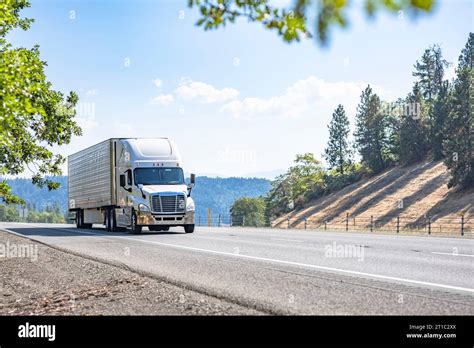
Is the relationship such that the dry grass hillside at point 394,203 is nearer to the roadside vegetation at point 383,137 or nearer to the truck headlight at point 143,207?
the roadside vegetation at point 383,137

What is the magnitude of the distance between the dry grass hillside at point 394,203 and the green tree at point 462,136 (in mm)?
1986

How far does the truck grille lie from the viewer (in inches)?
A: 994

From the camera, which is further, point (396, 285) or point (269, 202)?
point (269, 202)

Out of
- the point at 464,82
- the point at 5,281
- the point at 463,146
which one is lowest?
the point at 5,281

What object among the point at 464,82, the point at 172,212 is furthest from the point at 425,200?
the point at 172,212

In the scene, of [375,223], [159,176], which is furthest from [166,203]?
[375,223]

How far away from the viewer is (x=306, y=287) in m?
8.52

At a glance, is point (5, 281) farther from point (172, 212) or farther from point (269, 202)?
point (269, 202)

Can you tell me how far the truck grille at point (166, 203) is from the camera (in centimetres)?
2525

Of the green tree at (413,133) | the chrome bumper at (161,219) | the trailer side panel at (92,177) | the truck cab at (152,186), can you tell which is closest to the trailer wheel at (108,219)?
the trailer side panel at (92,177)

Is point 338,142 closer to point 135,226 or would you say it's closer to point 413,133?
point 413,133

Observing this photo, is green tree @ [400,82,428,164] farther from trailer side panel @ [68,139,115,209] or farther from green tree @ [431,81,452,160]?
trailer side panel @ [68,139,115,209]

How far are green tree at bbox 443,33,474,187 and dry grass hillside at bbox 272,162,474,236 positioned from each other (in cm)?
199
